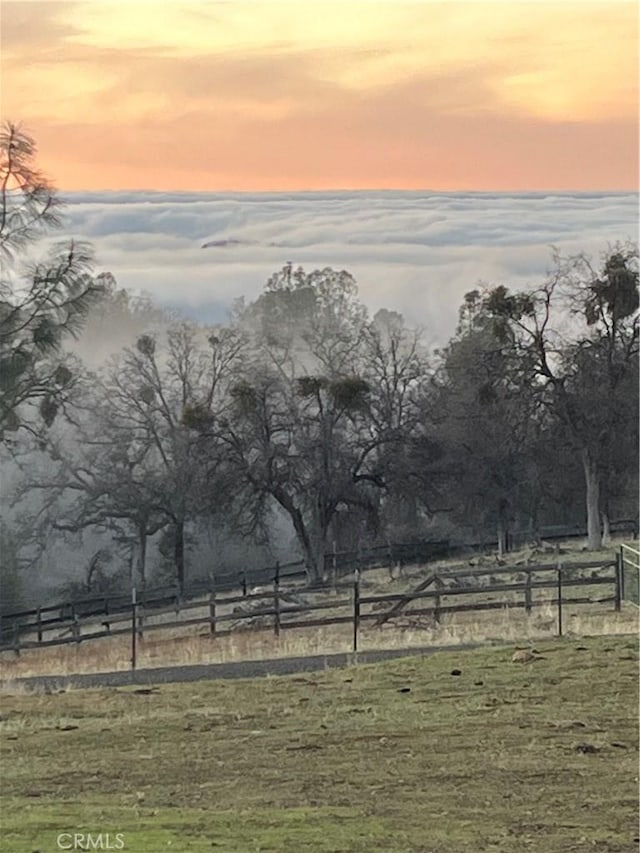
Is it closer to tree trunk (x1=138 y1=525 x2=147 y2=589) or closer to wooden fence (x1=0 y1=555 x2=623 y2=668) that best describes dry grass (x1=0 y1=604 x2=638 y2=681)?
wooden fence (x1=0 y1=555 x2=623 y2=668)

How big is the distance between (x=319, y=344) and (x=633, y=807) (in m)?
44.7

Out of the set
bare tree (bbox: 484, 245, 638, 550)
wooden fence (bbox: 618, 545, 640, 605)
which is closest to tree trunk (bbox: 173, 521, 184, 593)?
bare tree (bbox: 484, 245, 638, 550)

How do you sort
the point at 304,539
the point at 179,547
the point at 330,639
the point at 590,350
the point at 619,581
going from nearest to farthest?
the point at 330,639 → the point at 619,581 → the point at 304,539 → the point at 590,350 → the point at 179,547

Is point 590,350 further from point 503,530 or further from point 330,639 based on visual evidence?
point 330,639

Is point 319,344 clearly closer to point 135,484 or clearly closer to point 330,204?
point 135,484

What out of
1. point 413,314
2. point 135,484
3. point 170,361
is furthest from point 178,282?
point 135,484

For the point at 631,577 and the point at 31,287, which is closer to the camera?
the point at 631,577

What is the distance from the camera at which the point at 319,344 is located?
53.7 m

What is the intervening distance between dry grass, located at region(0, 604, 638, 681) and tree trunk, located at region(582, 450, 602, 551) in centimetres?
1472

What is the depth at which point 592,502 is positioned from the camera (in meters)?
40.2

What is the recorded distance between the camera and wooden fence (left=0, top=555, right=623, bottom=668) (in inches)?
878

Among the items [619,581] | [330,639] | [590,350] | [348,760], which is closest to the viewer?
[348,760]

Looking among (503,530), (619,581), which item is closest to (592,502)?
(503,530)

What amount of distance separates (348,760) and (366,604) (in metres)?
19.5
